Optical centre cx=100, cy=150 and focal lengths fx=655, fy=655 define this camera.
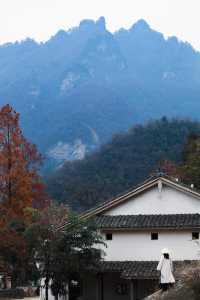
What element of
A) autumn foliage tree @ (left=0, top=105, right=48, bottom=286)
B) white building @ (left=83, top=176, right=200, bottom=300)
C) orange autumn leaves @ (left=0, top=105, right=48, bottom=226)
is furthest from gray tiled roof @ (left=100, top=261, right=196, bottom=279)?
orange autumn leaves @ (left=0, top=105, right=48, bottom=226)

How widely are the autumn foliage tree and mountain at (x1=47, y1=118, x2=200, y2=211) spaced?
53617 mm

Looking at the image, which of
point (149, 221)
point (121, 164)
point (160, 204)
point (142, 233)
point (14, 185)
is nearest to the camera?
point (149, 221)

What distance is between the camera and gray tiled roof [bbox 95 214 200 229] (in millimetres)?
33344

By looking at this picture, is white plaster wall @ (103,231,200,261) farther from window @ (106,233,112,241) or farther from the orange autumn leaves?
the orange autumn leaves

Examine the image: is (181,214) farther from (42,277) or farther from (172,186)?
(42,277)

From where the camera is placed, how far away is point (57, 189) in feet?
357

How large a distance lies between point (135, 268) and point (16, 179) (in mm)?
8542

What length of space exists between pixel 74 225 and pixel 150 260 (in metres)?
5.29

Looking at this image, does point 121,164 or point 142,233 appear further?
point 121,164

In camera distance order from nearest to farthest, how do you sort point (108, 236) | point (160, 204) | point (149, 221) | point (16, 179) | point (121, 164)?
1. point (149, 221)
2. point (108, 236)
3. point (160, 204)
4. point (16, 179)
5. point (121, 164)

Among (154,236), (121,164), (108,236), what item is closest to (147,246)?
(154,236)

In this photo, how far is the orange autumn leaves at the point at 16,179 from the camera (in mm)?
36250

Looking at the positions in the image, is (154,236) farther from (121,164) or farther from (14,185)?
(121,164)

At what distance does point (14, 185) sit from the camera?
3672 cm
